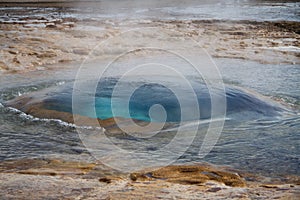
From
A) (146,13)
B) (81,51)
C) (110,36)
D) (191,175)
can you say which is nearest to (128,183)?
(191,175)

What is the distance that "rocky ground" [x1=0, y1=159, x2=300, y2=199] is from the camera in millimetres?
2061

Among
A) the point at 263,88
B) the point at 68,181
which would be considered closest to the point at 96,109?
the point at 68,181

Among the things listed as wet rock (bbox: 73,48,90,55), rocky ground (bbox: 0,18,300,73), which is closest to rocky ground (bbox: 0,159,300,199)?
rocky ground (bbox: 0,18,300,73)

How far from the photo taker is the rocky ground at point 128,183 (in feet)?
6.76

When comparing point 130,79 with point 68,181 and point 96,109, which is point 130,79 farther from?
point 68,181

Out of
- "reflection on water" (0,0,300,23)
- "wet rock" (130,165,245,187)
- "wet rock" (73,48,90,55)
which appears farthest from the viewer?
"reflection on water" (0,0,300,23)

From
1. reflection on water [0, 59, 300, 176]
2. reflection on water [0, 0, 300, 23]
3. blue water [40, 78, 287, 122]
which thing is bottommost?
reflection on water [0, 59, 300, 176]

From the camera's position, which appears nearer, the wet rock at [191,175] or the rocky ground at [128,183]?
the rocky ground at [128,183]

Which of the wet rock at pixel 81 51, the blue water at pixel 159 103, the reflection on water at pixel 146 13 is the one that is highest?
the reflection on water at pixel 146 13

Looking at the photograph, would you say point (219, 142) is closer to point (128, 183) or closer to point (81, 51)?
point (128, 183)

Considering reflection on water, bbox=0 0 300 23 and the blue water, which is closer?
the blue water

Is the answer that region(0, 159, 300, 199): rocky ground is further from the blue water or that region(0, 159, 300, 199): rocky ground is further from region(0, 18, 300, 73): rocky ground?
region(0, 18, 300, 73): rocky ground

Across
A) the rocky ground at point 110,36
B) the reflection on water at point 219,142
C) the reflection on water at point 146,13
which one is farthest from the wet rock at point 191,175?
the reflection on water at point 146,13

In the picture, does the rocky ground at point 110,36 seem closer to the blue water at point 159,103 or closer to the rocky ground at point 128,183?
the blue water at point 159,103
